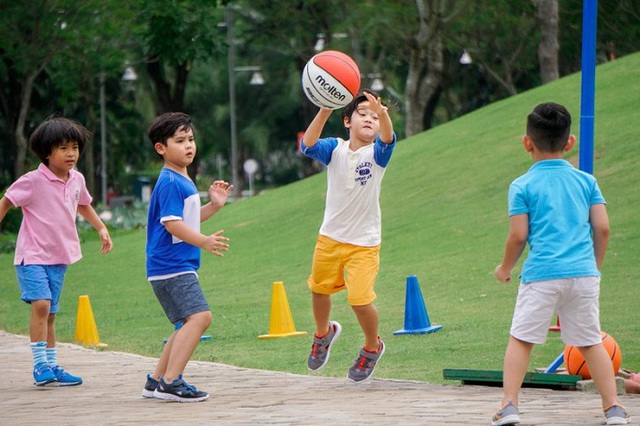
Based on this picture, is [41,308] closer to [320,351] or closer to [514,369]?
[320,351]

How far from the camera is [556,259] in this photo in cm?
629

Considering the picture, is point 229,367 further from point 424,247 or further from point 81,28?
point 81,28

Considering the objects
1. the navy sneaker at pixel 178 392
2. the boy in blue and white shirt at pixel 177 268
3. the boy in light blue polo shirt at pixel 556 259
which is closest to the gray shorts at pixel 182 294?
the boy in blue and white shirt at pixel 177 268

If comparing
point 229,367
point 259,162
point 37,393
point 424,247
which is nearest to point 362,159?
point 229,367

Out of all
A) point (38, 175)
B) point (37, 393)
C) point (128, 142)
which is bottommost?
point (37, 393)

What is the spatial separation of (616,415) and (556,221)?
1021 millimetres

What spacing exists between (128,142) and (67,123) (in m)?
50.6

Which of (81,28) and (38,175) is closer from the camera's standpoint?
(38,175)

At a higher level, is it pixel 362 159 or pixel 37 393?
pixel 362 159

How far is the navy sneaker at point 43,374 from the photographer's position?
8516mm

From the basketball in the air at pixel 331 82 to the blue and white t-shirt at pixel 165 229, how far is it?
1290mm

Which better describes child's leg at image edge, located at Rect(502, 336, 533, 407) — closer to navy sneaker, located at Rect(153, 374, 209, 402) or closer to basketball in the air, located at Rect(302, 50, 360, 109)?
navy sneaker, located at Rect(153, 374, 209, 402)

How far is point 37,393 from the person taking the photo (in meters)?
8.26

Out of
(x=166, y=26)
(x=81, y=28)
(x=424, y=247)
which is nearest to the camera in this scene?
(x=424, y=247)
